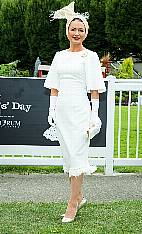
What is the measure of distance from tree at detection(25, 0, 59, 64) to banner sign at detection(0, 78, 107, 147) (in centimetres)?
2796

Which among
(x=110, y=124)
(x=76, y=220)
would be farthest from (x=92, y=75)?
(x=110, y=124)

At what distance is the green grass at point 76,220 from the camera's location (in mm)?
5738

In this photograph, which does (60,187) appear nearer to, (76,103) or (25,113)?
(25,113)

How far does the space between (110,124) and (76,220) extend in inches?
106

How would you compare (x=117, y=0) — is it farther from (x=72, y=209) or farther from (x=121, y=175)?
(x=72, y=209)

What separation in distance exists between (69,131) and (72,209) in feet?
2.59

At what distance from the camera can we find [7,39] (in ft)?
125

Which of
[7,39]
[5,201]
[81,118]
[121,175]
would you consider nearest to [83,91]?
[81,118]

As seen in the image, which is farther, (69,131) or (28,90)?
(28,90)

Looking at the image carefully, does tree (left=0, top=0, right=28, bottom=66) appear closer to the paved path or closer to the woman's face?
the paved path

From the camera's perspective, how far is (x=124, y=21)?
112ft

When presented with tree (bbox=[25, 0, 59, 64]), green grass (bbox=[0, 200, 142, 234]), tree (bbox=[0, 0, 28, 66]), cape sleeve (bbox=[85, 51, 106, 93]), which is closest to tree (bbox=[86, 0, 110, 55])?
tree (bbox=[25, 0, 59, 64])

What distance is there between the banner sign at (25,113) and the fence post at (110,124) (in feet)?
0.22

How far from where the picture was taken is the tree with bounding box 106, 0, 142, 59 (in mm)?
34031
